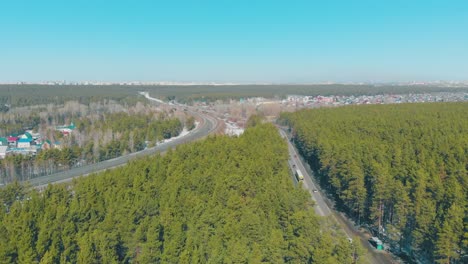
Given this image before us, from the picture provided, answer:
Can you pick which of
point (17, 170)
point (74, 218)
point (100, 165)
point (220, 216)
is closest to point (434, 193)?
point (220, 216)

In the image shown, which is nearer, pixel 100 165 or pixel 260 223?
pixel 260 223

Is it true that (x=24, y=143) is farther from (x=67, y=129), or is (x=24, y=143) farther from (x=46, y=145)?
(x=67, y=129)

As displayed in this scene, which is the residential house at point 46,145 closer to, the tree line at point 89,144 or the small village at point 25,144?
the small village at point 25,144

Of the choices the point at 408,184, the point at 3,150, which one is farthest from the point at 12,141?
the point at 408,184

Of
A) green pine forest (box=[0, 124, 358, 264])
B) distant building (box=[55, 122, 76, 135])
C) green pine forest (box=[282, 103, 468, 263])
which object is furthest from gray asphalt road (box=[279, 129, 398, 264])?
distant building (box=[55, 122, 76, 135])

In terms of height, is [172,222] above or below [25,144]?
above

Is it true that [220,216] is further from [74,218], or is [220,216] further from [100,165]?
[100,165]

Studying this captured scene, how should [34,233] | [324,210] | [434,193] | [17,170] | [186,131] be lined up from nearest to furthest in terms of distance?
[34,233] < [434,193] < [324,210] < [17,170] < [186,131]
